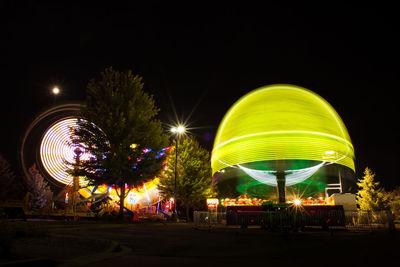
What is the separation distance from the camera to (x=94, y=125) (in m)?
24.1

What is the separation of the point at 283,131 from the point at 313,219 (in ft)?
17.7

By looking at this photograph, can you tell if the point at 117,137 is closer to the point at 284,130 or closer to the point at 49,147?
the point at 284,130

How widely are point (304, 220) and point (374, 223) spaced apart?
4.42m

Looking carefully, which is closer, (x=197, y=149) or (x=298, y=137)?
(x=298, y=137)

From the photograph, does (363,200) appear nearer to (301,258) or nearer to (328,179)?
(328,179)

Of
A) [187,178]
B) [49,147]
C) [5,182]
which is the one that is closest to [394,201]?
[187,178]

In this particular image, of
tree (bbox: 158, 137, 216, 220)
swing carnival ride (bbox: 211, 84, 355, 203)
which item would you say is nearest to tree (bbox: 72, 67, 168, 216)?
swing carnival ride (bbox: 211, 84, 355, 203)

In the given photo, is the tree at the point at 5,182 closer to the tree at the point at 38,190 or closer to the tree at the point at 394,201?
the tree at the point at 38,190

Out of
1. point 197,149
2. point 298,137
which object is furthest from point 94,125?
point 197,149

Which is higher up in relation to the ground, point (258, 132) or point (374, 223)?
point (258, 132)

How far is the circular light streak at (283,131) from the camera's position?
634 inches

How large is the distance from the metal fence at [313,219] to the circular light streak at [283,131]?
10.1 feet

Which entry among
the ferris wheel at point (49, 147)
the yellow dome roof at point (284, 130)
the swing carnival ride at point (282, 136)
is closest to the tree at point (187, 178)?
the swing carnival ride at point (282, 136)

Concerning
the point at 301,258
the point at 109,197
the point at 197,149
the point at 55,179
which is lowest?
the point at 301,258
